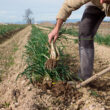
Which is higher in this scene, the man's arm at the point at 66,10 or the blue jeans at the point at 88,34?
the man's arm at the point at 66,10

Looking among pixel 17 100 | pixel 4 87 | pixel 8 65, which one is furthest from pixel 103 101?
pixel 8 65

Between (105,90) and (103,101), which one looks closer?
(103,101)

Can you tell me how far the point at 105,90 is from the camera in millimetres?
2281

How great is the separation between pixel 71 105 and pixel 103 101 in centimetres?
34

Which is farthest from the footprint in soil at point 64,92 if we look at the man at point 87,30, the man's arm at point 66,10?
the man's arm at point 66,10

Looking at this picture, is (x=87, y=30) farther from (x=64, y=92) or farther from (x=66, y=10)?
(x=64, y=92)

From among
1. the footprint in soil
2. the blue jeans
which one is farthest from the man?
the footprint in soil

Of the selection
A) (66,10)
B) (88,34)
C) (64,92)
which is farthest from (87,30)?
(64,92)

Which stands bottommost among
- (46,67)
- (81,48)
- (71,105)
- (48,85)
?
(71,105)

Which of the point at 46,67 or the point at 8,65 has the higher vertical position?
the point at 46,67

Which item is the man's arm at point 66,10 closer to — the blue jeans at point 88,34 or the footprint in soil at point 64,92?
the blue jeans at point 88,34

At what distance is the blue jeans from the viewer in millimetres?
2189

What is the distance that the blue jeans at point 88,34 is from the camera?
2189 millimetres

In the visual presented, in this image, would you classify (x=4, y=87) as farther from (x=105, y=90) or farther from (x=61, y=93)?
(x=105, y=90)
